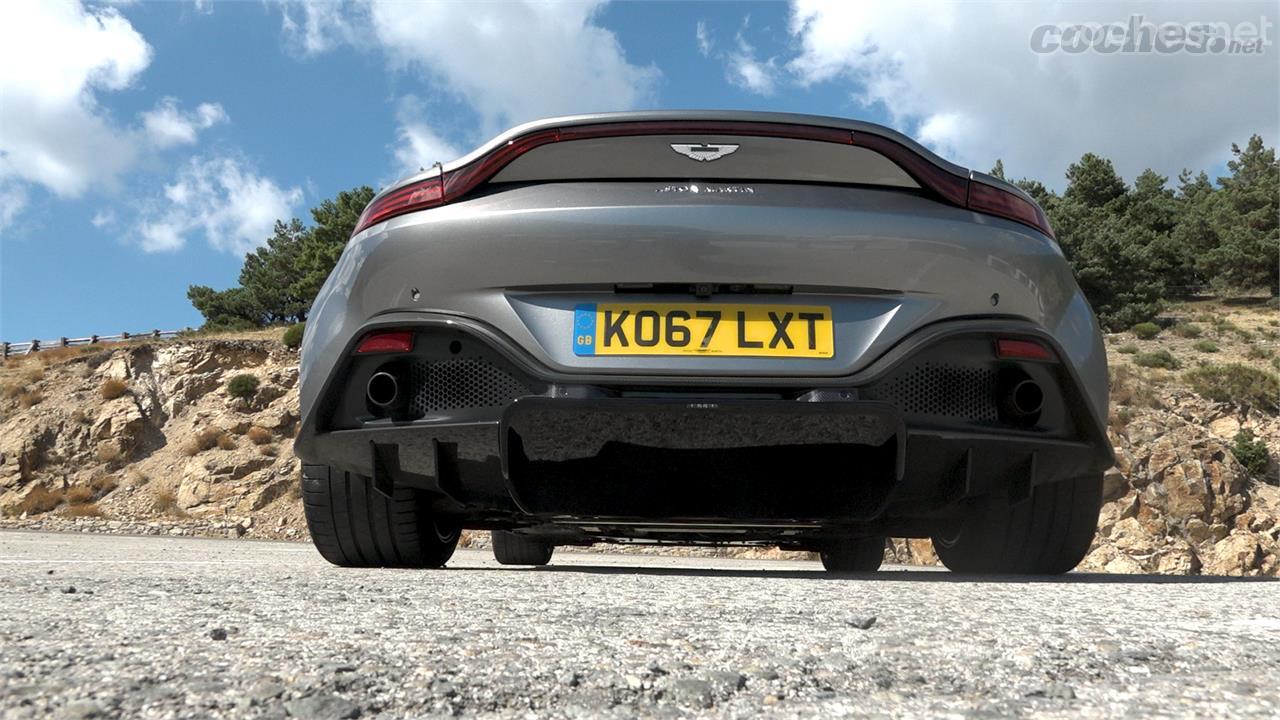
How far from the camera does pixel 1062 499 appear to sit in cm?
344

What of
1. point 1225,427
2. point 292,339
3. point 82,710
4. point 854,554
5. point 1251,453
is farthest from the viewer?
point 292,339

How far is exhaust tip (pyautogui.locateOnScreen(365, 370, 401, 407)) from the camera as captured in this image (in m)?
2.87

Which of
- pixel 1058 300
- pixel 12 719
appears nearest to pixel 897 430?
pixel 1058 300

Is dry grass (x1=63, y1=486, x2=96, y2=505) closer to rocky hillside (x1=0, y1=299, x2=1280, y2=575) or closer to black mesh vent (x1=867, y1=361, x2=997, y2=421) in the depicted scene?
rocky hillside (x1=0, y1=299, x2=1280, y2=575)

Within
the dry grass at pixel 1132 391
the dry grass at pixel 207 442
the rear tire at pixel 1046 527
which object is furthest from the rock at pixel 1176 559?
the dry grass at pixel 207 442

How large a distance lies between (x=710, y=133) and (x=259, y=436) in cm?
2649

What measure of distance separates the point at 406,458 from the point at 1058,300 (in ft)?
6.64

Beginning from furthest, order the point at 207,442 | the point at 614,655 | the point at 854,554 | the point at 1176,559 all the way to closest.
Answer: the point at 207,442 < the point at 1176,559 < the point at 854,554 < the point at 614,655

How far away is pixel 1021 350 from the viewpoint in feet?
9.36

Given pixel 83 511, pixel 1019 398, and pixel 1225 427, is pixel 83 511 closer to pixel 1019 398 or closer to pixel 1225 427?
pixel 1019 398

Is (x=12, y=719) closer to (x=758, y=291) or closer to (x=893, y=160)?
(x=758, y=291)

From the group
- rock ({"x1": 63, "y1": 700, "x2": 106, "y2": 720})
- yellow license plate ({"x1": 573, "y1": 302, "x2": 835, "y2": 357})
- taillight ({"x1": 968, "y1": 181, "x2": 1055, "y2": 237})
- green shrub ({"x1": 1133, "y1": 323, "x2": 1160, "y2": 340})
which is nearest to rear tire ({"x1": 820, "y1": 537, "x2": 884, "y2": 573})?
taillight ({"x1": 968, "y1": 181, "x2": 1055, "y2": 237})

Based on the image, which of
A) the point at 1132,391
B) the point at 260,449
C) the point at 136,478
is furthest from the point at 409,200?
the point at 136,478

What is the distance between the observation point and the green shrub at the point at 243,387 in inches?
1118
